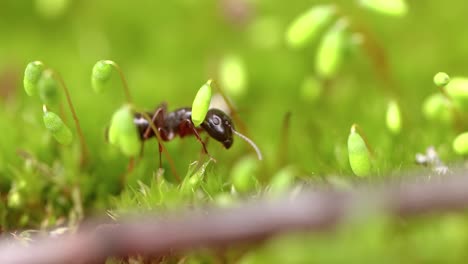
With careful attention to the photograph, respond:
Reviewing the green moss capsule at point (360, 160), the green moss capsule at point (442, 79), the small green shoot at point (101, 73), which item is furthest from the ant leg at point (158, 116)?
the green moss capsule at point (442, 79)

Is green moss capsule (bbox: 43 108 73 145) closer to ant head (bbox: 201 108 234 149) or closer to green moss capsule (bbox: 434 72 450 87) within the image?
ant head (bbox: 201 108 234 149)

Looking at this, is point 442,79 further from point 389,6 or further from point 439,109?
point 389,6

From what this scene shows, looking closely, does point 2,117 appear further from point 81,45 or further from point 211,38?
point 211,38

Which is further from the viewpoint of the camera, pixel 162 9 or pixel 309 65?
pixel 162 9

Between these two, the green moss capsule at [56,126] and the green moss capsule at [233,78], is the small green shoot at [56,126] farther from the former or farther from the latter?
the green moss capsule at [233,78]

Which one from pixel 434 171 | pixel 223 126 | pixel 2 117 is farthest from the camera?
pixel 2 117

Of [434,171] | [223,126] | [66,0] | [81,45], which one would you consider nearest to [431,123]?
[434,171]
